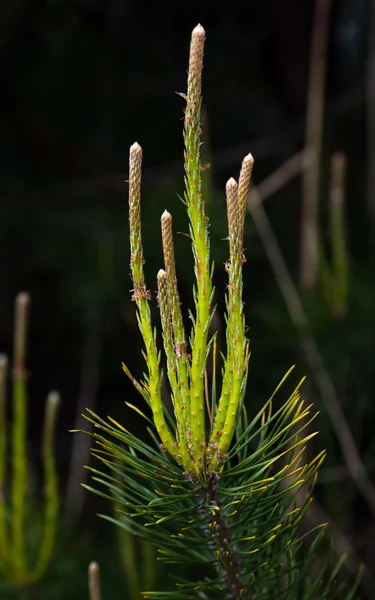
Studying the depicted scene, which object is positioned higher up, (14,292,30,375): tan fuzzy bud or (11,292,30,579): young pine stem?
(14,292,30,375): tan fuzzy bud

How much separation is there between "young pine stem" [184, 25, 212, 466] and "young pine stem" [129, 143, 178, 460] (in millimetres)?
13

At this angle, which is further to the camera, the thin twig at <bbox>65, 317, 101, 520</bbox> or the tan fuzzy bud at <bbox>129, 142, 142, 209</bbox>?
the thin twig at <bbox>65, 317, 101, 520</bbox>

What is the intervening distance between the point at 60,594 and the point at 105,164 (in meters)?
0.85

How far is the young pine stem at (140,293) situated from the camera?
24 cm

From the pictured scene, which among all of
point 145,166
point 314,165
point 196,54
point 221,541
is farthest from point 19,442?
point 145,166

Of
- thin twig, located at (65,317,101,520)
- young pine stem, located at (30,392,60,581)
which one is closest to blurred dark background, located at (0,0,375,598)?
thin twig, located at (65,317,101,520)

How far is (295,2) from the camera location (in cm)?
116

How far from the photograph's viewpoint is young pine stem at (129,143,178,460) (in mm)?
241

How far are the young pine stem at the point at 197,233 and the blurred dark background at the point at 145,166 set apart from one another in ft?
1.91

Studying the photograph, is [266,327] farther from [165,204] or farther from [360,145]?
[360,145]

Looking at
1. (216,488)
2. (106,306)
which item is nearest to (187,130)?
(216,488)

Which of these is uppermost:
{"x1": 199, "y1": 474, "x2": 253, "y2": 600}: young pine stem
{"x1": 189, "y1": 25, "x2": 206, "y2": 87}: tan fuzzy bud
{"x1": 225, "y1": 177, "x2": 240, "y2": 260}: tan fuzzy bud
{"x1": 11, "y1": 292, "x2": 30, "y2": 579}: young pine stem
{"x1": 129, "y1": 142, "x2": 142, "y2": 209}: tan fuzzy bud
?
{"x1": 189, "y1": 25, "x2": 206, "y2": 87}: tan fuzzy bud

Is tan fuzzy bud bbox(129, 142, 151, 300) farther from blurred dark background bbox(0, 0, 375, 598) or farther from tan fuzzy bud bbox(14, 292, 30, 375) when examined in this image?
blurred dark background bbox(0, 0, 375, 598)

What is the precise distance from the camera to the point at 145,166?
1350 mm
